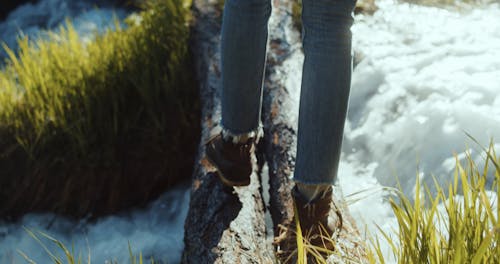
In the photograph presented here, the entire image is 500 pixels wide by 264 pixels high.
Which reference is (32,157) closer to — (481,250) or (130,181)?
(130,181)

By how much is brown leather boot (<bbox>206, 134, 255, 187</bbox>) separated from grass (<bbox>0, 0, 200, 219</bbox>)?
2.82 ft

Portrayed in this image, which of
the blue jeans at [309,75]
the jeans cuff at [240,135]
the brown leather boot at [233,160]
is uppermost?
the blue jeans at [309,75]

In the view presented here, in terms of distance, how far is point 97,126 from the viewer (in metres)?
2.58

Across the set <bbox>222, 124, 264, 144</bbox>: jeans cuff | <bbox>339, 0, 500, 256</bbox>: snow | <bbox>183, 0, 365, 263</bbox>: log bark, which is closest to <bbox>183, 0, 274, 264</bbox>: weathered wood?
<bbox>183, 0, 365, 263</bbox>: log bark

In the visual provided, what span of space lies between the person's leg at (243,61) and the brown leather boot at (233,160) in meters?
0.06

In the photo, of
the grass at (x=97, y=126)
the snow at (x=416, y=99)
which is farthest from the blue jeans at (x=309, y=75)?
the grass at (x=97, y=126)

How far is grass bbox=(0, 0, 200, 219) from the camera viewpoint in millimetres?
2533

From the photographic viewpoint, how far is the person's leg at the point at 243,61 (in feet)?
5.09

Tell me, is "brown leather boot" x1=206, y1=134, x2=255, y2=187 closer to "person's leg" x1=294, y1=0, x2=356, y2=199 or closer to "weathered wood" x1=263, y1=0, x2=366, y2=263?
"weathered wood" x1=263, y1=0, x2=366, y2=263

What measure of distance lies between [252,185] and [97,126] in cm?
98

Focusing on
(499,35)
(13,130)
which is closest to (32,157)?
(13,130)

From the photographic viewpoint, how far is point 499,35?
9.39ft

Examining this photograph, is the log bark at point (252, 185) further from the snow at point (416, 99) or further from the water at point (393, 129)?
the snow at point (416, 99)

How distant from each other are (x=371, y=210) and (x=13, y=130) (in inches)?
59.5
